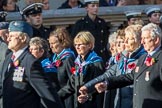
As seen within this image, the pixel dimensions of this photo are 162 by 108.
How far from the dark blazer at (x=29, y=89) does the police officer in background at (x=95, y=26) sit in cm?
441

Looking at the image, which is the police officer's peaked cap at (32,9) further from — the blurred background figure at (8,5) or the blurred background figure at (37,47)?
the blurred background figure at (37,47)

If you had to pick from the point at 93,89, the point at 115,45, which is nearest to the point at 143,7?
the point at 115,45

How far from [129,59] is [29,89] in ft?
6.07

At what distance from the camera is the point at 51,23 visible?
14.1m

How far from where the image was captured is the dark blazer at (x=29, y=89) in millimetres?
8602

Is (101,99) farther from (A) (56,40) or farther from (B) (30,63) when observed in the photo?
(B) (30,63)

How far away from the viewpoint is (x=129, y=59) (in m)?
10.2

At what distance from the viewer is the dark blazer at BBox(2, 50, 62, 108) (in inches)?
339

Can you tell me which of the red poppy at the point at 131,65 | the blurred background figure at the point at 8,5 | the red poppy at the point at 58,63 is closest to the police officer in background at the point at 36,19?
the blurred background figure at the point at 8,5

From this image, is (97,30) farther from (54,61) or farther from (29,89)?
(29,89)

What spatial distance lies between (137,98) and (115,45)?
7.08 ft

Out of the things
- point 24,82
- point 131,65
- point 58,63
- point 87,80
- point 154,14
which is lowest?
point 87,80

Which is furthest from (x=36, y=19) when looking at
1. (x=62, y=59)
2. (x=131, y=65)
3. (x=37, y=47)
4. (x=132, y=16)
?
(x=131, y=65)

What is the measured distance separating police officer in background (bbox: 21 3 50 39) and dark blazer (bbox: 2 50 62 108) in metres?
3.80
